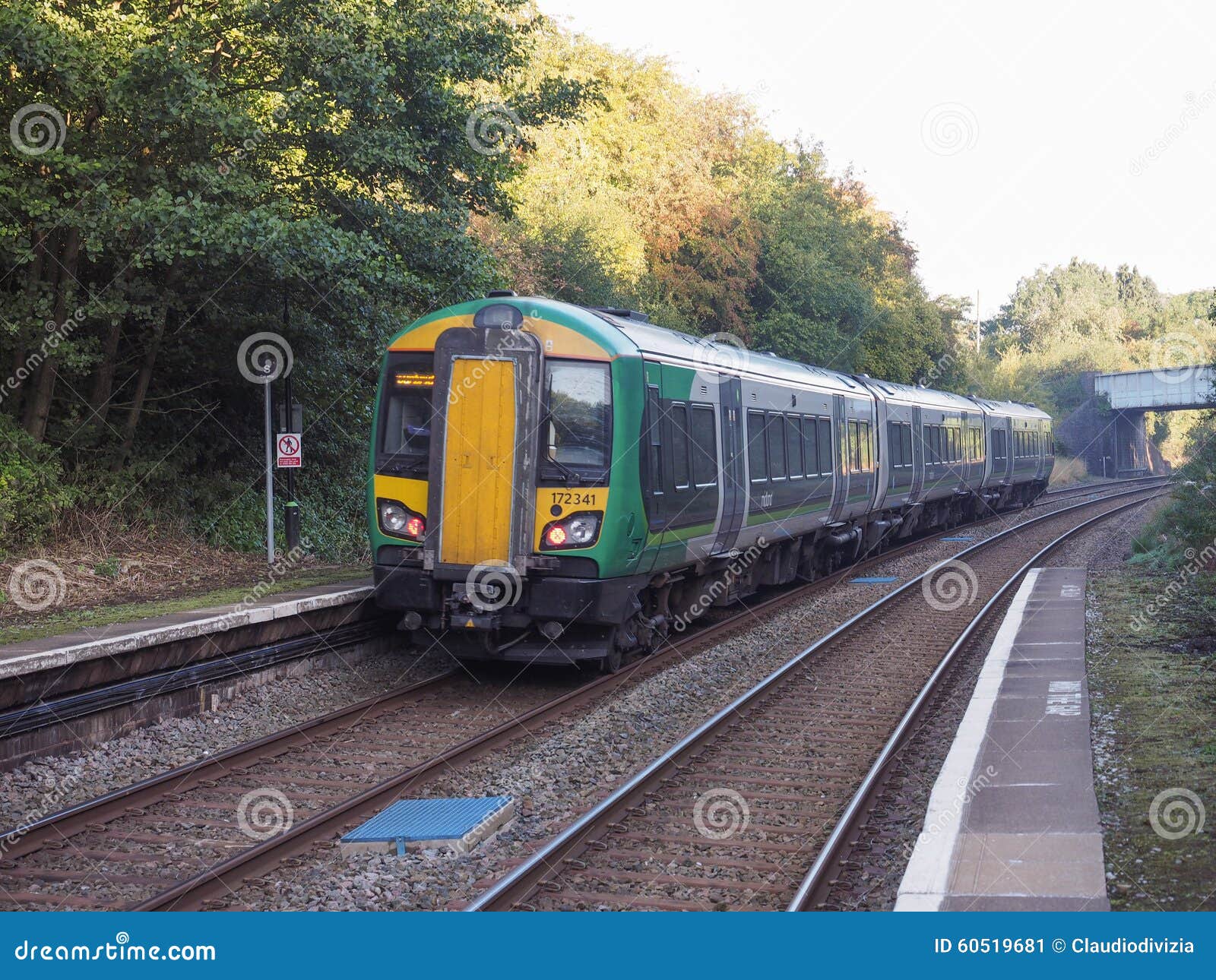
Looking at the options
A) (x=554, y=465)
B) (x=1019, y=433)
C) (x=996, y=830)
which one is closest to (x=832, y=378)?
(x=554, y=465)

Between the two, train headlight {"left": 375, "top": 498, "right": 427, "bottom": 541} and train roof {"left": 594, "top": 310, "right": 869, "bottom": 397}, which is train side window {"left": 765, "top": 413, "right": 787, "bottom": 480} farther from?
train headlight {"left": 375, "top": 498, "right": 427, "bottom": 541}

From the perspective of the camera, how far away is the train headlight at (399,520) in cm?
1101

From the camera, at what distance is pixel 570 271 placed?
99.9ft

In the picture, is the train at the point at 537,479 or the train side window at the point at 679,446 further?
the train side window at the point at 679,446

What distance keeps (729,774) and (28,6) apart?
10.3m

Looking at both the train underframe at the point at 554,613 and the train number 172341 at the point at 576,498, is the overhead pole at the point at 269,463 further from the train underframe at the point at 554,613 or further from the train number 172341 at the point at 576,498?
the train number 172341 at the point at 576,498

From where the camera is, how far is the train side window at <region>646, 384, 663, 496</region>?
11.3 meters

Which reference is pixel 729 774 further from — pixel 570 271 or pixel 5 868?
pixel 570 271

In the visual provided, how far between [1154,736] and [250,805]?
6252 mm

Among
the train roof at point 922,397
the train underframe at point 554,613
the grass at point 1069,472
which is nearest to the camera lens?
the train underframe at point 554,613

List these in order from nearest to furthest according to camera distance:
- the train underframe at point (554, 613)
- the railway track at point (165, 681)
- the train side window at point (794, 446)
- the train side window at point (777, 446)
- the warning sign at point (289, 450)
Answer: the railway track at point (165, 681)
the train underframe at point (554, 613)
the warning sign at point (289, 450)
the train side window at point (777, 446)
the train side window at point (794, 446)

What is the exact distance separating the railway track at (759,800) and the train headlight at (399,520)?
10.1ft

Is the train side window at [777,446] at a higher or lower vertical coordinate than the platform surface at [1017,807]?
higher

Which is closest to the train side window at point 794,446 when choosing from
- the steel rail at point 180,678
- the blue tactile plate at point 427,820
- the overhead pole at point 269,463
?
the steel rail at point 180,678
